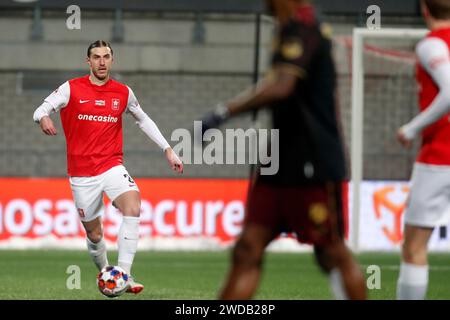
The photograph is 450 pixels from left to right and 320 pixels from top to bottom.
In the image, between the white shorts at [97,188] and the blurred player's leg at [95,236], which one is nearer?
the white shorts at [97,188]

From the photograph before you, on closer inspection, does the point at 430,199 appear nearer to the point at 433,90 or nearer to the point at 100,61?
the point at 433,90

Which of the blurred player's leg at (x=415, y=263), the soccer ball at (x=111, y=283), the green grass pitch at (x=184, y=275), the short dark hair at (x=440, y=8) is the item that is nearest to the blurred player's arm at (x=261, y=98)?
the short dark hair at (x=440, y=8)

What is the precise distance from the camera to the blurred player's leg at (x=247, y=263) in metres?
5.84

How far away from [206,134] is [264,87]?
349 millimetres

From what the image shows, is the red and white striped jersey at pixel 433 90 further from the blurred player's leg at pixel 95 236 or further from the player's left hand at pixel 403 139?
the blurred player's leg at pixel 95 236

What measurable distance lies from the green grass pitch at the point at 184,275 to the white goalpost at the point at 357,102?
55cm

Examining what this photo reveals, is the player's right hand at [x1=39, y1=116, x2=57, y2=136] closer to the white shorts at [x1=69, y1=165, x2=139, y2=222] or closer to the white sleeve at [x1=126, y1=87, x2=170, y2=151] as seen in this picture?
the white shorts at [x1=69, y1=165, x2=139, y2=222]

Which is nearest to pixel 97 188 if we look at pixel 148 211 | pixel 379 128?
pixel 148 211

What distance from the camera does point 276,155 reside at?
6113mm

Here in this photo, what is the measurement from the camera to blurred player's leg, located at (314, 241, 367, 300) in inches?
233

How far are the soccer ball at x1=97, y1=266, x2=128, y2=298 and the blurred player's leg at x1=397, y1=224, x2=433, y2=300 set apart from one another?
2952 mm

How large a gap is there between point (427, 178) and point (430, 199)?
0.40ft

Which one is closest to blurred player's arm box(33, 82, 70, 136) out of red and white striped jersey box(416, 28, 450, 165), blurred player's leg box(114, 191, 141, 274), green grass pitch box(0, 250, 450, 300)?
blurred player's leg box(114, 191, 141, 274)
